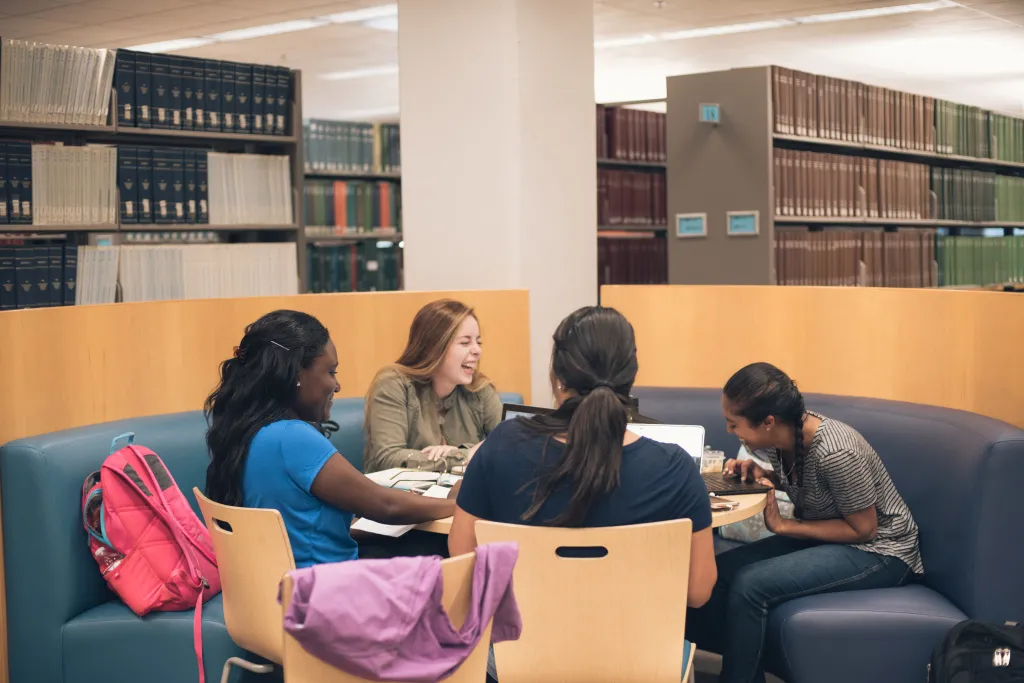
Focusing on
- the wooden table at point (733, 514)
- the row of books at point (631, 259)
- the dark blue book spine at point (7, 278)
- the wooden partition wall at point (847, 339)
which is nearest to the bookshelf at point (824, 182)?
the row of books at point (631, 259)

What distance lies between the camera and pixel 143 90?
4.83 m

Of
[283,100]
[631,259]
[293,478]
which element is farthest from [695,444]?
[631,259]

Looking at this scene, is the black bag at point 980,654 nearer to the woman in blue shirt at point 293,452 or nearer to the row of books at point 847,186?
the woman in blue shirt at point 293,452

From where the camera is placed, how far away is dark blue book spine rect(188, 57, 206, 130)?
5.01 m

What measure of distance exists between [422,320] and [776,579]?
4.43ft

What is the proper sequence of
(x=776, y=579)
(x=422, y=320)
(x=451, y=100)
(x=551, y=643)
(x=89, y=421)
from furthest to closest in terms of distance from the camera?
1. (x=451, y=100)
2. (x=422, y=320)
3. (x=89, y=421)
4. (x=776, y=579)
5. (x=551, y=643)

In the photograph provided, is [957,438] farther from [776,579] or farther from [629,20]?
[629,20]

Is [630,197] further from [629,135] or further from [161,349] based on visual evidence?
[161,349]

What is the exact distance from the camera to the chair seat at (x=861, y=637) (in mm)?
2625

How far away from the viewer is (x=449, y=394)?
341 cm

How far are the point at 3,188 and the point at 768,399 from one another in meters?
3.46

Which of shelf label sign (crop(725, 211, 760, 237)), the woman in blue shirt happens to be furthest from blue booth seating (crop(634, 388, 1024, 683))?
shelf label sign (crop(725, 211, 760, 237))

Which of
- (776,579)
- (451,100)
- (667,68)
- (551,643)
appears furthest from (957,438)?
(667,68)

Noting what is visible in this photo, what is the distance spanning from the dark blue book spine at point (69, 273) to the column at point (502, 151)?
158 cm
